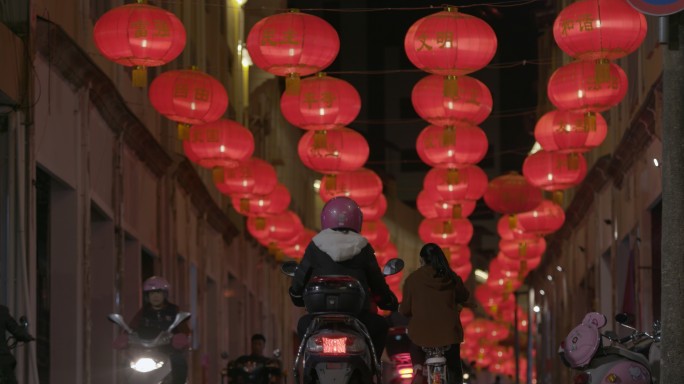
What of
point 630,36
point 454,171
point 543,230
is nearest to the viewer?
point 630,36

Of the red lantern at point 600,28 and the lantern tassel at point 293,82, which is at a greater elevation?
the red lantern at point 600,28

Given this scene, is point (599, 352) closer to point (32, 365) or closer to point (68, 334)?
point (32, 365)

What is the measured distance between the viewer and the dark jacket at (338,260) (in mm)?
12188

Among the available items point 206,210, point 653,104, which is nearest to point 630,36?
point 653,104

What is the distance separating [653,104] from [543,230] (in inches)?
443

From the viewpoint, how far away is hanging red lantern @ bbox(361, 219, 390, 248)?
1409 inches

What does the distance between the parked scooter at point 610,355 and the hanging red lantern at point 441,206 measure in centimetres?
1491

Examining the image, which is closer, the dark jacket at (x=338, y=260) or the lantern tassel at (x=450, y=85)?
the dark jacket at (x=338, y=260)

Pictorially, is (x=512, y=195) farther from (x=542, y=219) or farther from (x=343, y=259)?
(x=343, y=259)

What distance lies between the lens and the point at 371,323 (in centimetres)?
1205

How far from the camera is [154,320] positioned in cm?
1605

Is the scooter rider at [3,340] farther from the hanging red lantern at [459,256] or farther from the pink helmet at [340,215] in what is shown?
the hanging red lantern at [459,256]

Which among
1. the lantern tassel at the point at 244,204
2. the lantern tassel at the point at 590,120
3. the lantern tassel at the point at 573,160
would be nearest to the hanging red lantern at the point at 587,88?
the lantern tassel at the point at 590,120

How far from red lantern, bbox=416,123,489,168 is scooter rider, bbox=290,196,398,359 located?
495 inches
